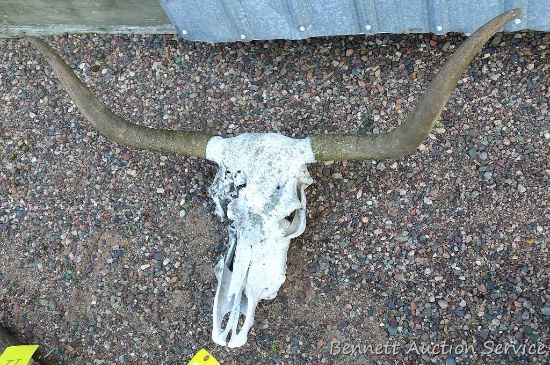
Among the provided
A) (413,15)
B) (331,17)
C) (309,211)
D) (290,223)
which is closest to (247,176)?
(290,223)

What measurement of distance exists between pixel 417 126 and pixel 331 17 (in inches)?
58.5

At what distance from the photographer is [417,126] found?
10.2 feet

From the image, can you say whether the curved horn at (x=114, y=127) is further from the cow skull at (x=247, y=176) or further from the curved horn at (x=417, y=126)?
the curved horn at (x=417, y=126)

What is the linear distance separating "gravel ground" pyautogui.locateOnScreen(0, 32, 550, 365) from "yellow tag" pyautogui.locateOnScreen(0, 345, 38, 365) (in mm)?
181

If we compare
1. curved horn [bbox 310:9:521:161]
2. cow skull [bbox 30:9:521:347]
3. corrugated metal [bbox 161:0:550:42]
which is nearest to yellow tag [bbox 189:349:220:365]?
cow skull [bbox 30:9:521:347]

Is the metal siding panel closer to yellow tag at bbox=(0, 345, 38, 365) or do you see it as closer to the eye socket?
the eye socket

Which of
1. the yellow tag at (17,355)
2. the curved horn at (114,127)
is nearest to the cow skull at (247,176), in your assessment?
the curved horn at (114,127)

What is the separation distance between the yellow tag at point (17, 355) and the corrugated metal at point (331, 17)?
2773 millimetres

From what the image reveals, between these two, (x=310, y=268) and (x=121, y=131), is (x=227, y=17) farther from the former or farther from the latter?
(x=310, y=268)

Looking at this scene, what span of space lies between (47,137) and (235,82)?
174 centimetres

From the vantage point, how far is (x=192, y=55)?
4980mm

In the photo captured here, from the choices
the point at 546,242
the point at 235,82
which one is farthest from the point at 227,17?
the point at 546,242

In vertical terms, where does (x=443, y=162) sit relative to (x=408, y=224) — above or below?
above

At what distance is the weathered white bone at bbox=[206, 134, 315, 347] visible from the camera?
3619mm
